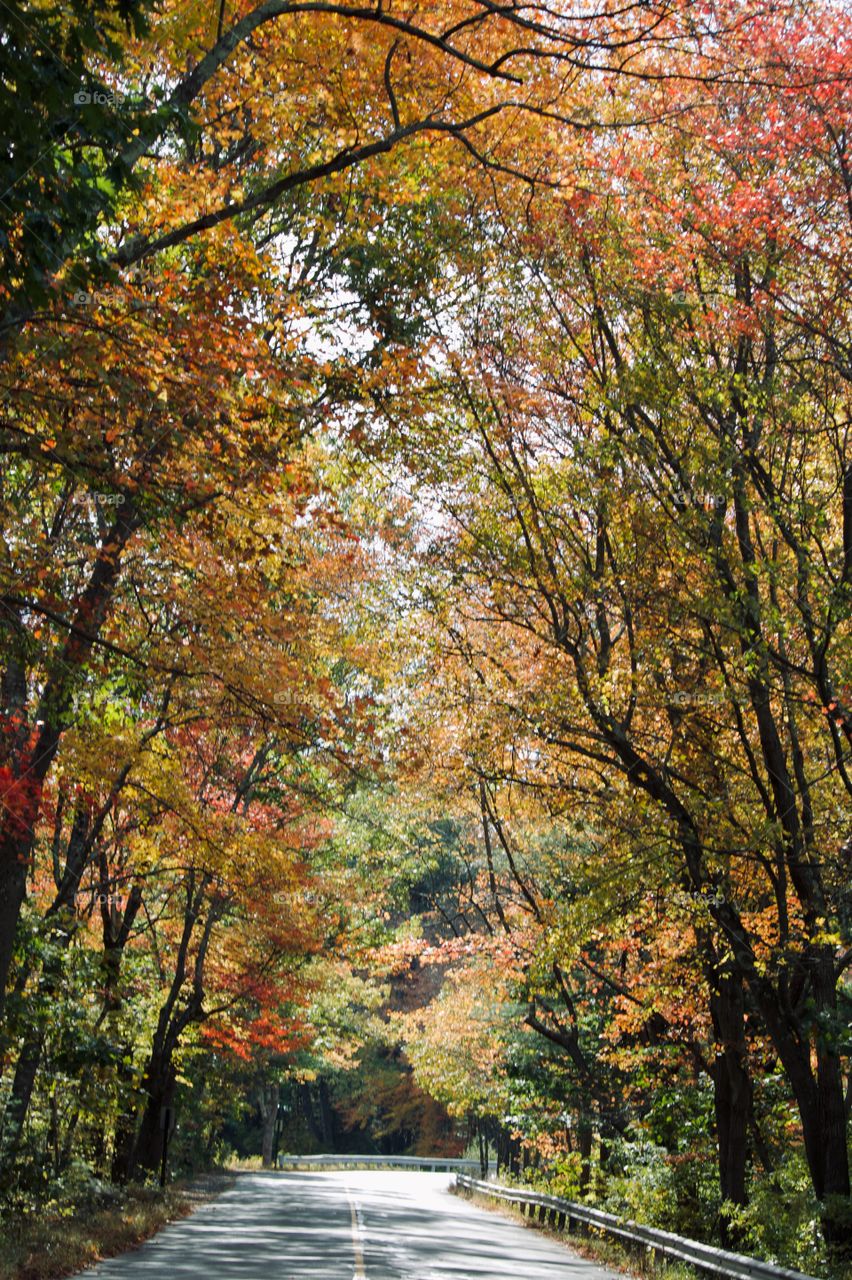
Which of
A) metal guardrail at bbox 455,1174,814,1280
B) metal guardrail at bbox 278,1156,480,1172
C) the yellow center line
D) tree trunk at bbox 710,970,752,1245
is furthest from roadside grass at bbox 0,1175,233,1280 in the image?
metal guardrail at bbox 278,1156,480,1172

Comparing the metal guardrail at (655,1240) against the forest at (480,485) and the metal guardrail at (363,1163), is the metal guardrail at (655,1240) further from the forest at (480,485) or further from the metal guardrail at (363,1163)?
the metal guardrail at (363,1163)

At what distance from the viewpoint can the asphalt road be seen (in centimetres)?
1125

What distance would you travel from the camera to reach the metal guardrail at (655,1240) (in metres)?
10.0

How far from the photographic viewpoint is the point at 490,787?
19766 millimetres

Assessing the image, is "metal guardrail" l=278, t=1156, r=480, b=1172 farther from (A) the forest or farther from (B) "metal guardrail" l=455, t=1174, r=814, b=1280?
(A) the forest

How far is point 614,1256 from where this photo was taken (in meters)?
15.0

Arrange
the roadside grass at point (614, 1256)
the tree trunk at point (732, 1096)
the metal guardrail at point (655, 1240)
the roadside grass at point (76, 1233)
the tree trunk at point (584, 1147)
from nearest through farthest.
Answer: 1. the metal guardrail at point (655, 1240)
2. the roadside grass at point (76, 1233)
3. the roadside grass at point (614, 1256)
4. the tree trunk at point (732, 1096)
5. the tree trunk at point (584, 1147)

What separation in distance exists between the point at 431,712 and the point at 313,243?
20.1 ft

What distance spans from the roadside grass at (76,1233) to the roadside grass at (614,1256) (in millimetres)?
6040

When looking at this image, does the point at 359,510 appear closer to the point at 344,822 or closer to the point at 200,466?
the point at 200,466

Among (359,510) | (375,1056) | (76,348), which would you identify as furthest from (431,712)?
(375,1056)

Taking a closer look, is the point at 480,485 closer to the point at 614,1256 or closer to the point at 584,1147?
the point at 614,1256

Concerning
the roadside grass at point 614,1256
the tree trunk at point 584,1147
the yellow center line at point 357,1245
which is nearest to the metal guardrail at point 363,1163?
the tree trunk at point 584,1147

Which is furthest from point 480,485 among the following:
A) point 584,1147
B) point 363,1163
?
point 363,1163
